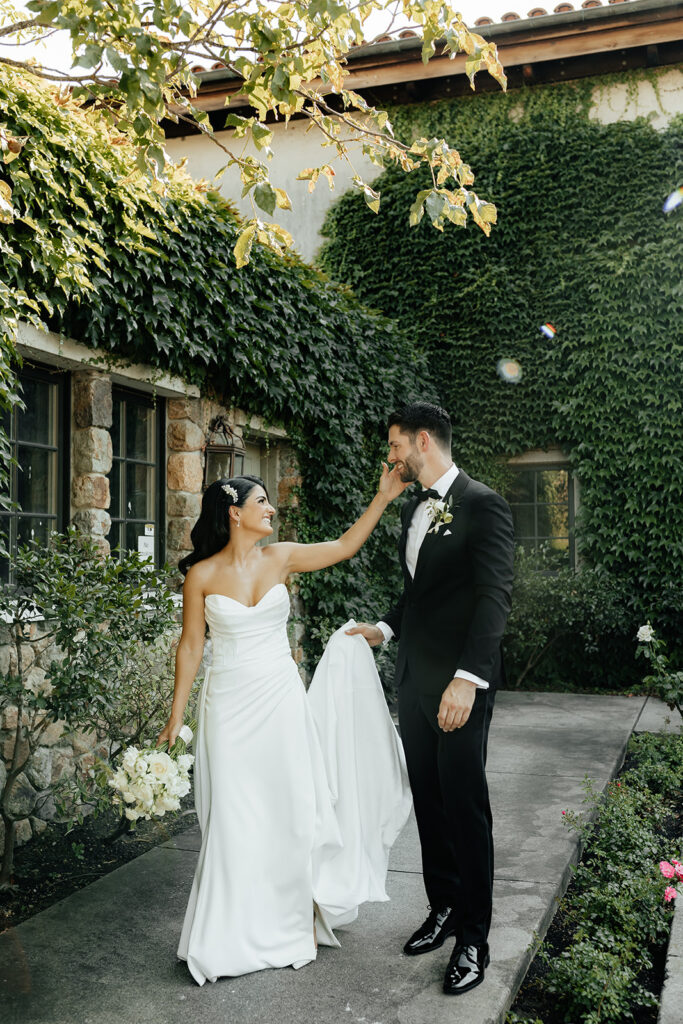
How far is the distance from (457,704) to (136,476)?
3.72 meters

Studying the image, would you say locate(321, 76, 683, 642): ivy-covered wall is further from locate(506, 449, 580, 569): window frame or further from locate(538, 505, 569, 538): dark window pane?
locate(538, 505, 569, 538): dark window pane

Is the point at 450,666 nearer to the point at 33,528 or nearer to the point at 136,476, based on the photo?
the point at 33,528

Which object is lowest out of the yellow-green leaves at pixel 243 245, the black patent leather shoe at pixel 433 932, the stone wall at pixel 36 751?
the black patent leather shoe at pixel 433 932

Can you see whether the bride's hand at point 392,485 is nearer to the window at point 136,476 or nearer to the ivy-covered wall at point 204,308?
the ivy-covered wall at point 204,308

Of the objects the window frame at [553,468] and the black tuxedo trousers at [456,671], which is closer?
the black tuxedo trousers at [456,671]

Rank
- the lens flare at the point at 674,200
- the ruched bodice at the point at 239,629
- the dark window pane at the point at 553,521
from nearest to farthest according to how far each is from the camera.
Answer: the ruched bodice at the point at 239,629 < the lens flare at the point at 674,200 < the dark window pane at the point at 553,521

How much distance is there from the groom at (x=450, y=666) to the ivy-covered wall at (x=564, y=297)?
23.2 ft

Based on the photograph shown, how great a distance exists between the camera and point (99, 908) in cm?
377

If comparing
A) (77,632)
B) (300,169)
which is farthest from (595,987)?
(300,169)

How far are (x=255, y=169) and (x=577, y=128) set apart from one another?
8.30m

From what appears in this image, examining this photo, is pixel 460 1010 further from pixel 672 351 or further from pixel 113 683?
pixel 672 351

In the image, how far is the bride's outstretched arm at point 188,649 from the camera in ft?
11.0

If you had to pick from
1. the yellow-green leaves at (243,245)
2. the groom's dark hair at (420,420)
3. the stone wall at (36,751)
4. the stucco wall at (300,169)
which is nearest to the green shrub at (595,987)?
the groom's dark hair at (420,420)

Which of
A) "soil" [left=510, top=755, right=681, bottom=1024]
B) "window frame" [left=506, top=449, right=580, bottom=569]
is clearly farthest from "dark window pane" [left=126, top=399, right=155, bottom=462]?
"window frame" [left=506, top=449, right=580, bottom=569]
